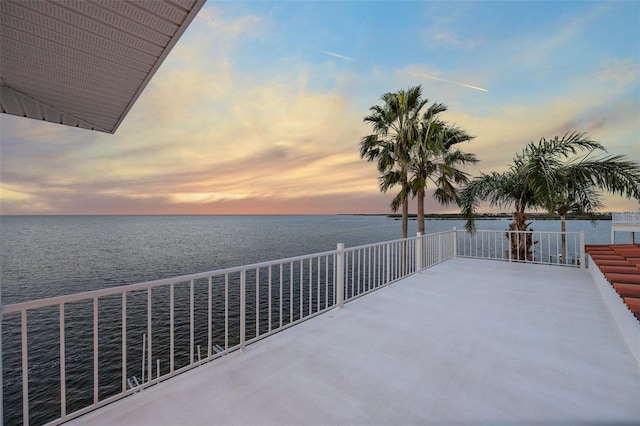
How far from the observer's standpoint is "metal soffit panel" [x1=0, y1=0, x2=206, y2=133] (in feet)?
5.07

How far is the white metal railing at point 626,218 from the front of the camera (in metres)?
9.72

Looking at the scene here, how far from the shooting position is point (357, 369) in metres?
2.29

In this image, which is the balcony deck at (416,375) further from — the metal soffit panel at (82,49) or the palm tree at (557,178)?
the palm tree at (557,178)

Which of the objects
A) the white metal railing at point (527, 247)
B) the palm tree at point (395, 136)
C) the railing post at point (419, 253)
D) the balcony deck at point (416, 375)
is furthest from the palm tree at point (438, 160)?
the balcony deck at point (416, 375)

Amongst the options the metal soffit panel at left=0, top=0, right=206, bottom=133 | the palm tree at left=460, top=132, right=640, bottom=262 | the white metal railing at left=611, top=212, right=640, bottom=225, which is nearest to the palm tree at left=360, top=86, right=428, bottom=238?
the palm tree at left=460, top=132, right=640, bottom=262

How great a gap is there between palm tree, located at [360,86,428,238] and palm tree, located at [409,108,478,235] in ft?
0.80

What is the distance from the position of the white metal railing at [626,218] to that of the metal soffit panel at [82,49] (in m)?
14.3

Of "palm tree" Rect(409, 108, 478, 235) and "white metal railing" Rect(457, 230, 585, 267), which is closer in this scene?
"white metal railing" Rect(457, 230, 585, 267)

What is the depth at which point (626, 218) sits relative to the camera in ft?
33.1

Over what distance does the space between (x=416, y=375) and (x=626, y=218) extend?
1317 cm

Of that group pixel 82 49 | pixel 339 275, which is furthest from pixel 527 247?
pixel 82 49

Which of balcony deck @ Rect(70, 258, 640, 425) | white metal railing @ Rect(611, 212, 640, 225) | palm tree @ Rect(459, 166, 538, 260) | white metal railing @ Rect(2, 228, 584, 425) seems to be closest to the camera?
balcony deck @ Rect(70, 258, 640, 425)

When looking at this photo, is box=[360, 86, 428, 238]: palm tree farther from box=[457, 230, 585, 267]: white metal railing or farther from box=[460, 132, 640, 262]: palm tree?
box=[457, 230, 585, 267]: white metal railing

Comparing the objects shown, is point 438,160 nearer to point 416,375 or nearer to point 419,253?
point 419,253
